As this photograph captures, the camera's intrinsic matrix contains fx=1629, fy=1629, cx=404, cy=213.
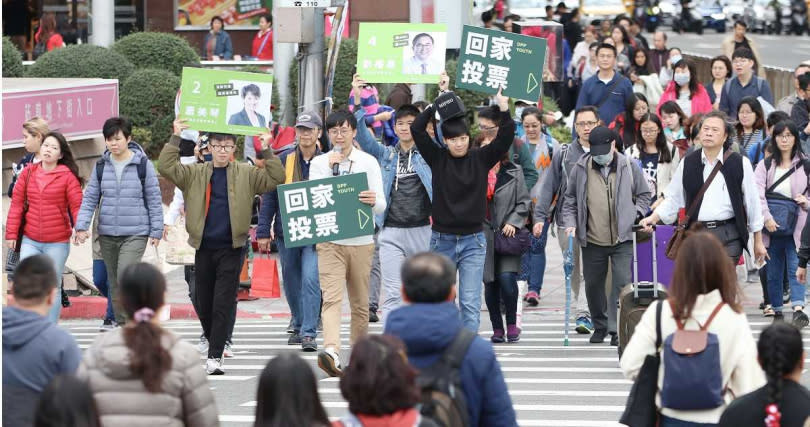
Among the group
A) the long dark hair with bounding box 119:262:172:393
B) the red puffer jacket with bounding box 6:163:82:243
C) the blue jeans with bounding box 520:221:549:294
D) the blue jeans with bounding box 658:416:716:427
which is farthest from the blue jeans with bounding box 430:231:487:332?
the long dark hair with bounding box 119:262:172:393

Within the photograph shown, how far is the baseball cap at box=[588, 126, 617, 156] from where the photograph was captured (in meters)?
12.1

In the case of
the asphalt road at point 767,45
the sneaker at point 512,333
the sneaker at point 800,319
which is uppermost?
the sneaker at point 800,319

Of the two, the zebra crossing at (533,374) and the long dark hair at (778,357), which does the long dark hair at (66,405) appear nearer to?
the long dark hair at (778,357)

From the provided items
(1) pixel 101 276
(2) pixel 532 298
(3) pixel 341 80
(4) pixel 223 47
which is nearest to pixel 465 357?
(1) pixel 101 276

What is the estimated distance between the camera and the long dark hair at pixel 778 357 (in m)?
5.67

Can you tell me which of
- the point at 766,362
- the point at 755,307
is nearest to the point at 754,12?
the point at 755,307

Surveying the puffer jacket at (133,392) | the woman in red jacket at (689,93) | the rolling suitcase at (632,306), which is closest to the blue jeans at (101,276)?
the rolling suitcase at (632,306)

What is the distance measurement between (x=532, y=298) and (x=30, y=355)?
9.14 meters

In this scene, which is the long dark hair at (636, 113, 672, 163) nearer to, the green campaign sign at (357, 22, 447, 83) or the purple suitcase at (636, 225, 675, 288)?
the green campaign sign at (357, 22, 447, 83)

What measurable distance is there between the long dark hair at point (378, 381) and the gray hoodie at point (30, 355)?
134 centimetres

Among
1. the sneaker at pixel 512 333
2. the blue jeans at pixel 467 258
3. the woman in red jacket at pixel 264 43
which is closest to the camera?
the blue jeans at pixel 467 258

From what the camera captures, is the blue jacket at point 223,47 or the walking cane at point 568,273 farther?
the blue jacket at point 223,47

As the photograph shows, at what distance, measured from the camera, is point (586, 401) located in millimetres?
10180

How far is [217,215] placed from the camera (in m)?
11.0
